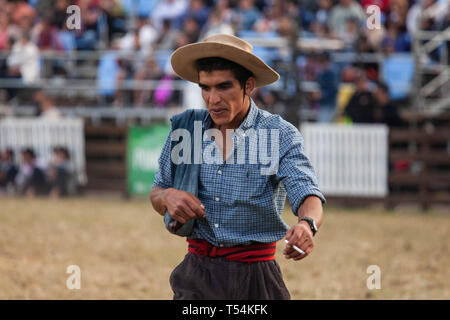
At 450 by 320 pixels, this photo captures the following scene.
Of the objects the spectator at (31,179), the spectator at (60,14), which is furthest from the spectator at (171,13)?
the spectator at (31,179)

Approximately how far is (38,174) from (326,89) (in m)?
5.50

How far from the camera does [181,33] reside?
15.0 m

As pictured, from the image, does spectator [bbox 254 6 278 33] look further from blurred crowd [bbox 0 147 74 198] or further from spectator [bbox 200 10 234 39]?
blurred crowd [bbox 0 147 74 198]

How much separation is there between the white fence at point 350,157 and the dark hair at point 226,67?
9374 millimetres

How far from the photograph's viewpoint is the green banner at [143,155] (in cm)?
1360

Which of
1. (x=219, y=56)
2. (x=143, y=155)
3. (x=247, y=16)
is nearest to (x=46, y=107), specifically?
(x=143, y=155)

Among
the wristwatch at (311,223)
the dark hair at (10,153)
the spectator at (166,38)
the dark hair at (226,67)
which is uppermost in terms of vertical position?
the spectator at (166,38)

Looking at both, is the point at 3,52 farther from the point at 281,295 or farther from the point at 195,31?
the point at 281,295

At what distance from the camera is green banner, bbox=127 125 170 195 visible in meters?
13.6

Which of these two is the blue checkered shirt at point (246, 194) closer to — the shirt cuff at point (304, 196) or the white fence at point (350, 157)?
the shirt cuff at point (304, 196)

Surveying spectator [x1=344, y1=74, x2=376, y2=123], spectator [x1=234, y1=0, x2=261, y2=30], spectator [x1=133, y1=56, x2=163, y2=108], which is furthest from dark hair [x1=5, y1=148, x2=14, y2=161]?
spectator [x1=344, y1=74, x2=376, y2=123]

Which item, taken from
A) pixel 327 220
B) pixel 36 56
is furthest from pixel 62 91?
pixel 327 220

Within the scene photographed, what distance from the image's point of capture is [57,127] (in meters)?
14.3

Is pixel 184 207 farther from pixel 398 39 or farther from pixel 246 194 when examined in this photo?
pixel 398 39
